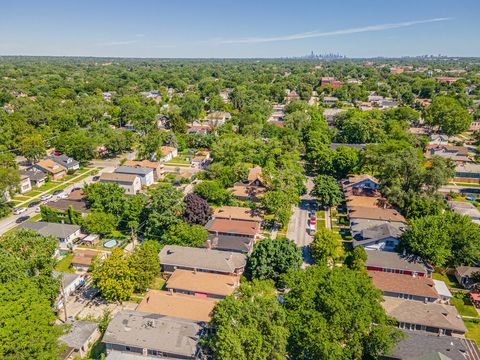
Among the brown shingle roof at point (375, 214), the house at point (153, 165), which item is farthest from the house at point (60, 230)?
the brown shingle roof at point (375, 214)

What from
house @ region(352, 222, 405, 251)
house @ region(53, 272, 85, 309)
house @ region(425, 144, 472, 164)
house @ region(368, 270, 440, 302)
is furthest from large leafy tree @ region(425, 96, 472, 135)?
house @ region(53, 272, 85, 309)

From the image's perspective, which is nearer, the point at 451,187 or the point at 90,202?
the point at 90,202

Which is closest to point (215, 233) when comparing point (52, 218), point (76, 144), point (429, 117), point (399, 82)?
point (52, 218)

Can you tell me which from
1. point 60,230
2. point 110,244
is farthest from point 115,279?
point 60,230

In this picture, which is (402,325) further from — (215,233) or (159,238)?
(159,238)

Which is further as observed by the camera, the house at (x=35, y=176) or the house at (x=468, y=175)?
the house at (x=468, y=175)

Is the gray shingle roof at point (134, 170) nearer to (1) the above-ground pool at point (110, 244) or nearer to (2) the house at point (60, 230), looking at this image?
(2) the house at point (60, 230)
